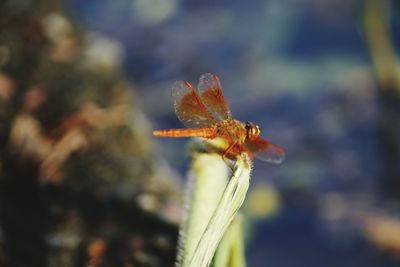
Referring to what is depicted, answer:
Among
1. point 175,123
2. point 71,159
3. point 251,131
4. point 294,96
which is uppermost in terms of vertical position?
point 294,96

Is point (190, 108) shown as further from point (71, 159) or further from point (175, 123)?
point (175, 123)

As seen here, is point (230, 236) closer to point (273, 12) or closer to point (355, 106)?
point (355, 106)

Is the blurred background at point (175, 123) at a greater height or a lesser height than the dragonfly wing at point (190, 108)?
greater

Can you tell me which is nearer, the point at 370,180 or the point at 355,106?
the point at 370,180

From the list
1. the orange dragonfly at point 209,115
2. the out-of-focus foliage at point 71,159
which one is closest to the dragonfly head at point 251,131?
the orange dragonfly at point 209,115

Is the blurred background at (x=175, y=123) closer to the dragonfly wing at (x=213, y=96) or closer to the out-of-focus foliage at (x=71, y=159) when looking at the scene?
the out-of-focus foliage at (x=71, y=159)

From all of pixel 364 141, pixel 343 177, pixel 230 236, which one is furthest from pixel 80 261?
pixel 364 141

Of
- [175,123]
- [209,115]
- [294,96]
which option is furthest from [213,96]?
[294,96]

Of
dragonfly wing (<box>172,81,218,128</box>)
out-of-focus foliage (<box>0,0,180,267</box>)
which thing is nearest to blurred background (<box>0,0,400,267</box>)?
out-of-focus foliage (<box>0,0,180,267</box>)
